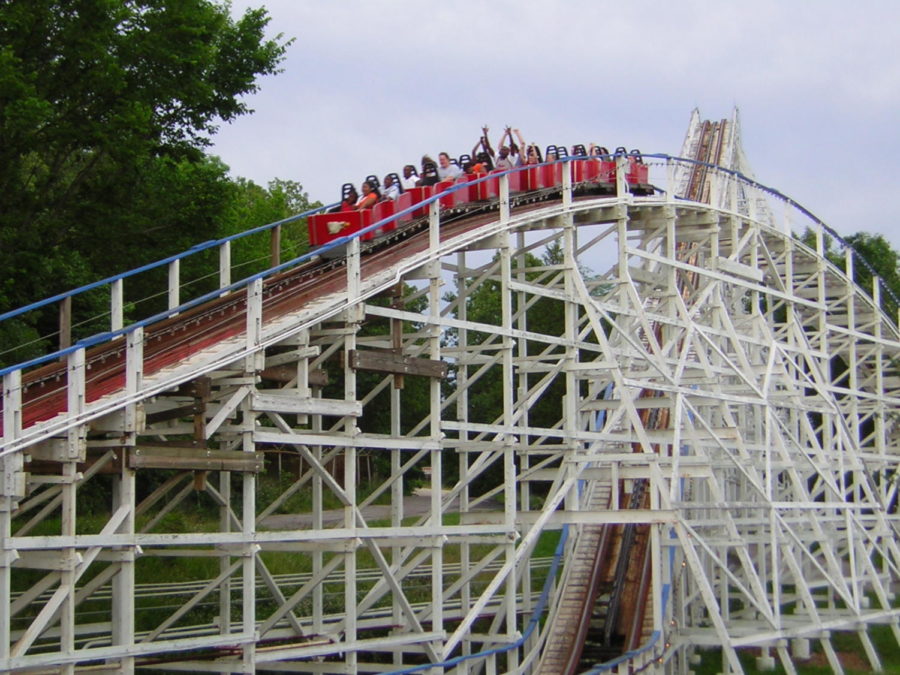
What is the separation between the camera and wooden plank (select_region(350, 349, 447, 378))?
17.3 m

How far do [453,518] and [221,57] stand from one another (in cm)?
1412

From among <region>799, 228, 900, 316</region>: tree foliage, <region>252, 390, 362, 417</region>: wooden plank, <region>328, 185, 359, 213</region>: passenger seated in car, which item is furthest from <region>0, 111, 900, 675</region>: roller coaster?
<region>799, 228, 900, 316</region>: tree foliage

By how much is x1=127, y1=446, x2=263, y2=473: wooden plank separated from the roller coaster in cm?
3

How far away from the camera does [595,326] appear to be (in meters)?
20.4

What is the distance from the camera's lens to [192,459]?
1528cm

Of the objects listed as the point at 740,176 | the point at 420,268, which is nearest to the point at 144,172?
the point at 420,268

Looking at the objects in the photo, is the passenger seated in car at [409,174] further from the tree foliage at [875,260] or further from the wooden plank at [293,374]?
A: the tree foliage at [875,260]

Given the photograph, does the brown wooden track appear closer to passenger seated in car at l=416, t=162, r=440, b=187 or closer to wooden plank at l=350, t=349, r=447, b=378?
wooden plank at l=350, t=349, r=447, b=378

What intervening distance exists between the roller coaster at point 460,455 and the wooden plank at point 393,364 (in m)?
0.03

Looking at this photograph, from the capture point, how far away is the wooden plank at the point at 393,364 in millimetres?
17317

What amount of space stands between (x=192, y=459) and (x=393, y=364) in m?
3.53

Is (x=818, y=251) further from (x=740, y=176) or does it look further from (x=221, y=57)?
(x=221, y=57)

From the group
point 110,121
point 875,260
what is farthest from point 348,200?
point 875,260

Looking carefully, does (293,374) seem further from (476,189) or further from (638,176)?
(638,176)
